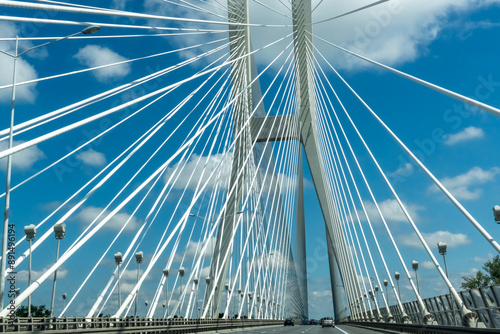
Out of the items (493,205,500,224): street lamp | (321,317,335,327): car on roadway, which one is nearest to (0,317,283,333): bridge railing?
(493,205,500,224): street lamp

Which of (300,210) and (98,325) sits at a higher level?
(300,210)

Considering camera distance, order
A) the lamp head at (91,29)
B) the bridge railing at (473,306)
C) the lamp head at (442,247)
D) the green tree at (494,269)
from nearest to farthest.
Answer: the lamp head at (91,29) < the bridge railing at (473,306) < the lamp head at (442,247) < the green tree at (494,269)

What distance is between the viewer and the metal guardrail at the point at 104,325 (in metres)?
13.7

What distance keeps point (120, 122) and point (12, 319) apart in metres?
7.30

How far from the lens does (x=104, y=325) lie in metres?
20.6

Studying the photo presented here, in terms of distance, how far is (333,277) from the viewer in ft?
215

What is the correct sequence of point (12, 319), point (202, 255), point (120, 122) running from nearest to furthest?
point (12, 319)
point (120, 122)
point (202, 255)

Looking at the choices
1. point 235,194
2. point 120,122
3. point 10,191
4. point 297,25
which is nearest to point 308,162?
point 235,194

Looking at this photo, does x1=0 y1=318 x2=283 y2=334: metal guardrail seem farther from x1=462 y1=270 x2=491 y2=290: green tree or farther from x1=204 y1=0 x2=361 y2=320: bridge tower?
x1=462 y1=270 x2=491 y2=290: green tree

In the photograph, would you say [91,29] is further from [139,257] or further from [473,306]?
→ [139,257]

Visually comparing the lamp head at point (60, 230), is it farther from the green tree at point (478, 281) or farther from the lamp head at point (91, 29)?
the green tree at point (478, 281)

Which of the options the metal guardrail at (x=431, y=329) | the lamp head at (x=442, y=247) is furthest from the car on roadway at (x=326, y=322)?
the lamp head at (x=442, y=247)

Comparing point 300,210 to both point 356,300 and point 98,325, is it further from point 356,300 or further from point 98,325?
point 98,325

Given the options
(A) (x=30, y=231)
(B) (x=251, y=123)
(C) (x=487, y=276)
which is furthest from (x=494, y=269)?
(A) (x=30, y=231)
